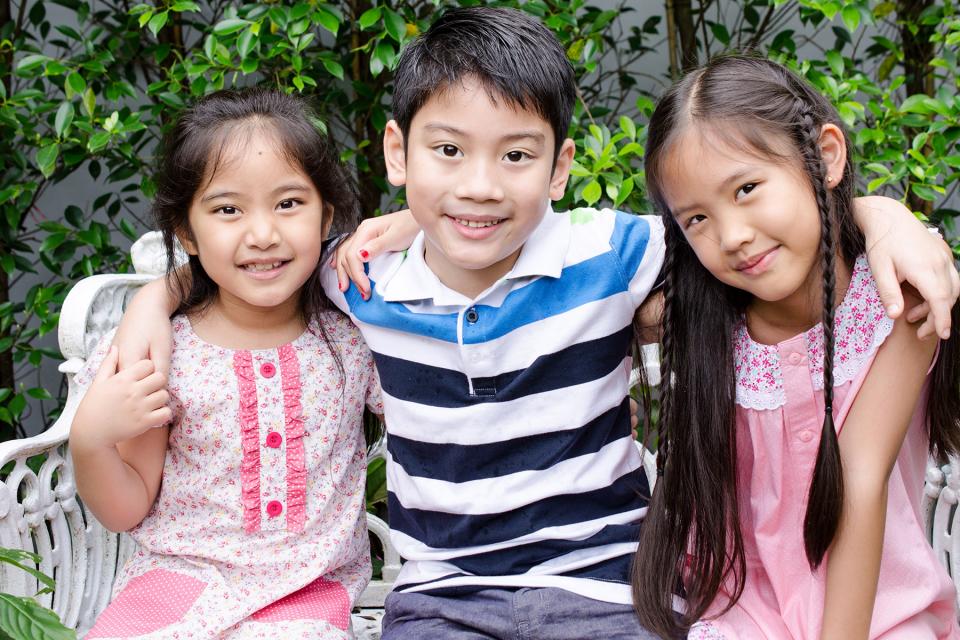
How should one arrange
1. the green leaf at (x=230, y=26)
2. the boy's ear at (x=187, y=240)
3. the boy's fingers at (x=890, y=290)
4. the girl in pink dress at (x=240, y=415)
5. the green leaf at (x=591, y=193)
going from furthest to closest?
the green leaf at (x=230, y=26) < the green leaf at (x=591, y=193) < the boy's ear at (x=187, y=240) < the girl in pink dress at (x=240, y=415) < the boy's fingers at (x=890, y=290)

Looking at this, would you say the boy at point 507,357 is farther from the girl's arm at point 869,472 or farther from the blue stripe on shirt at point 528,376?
the girl's arm at point 869,472

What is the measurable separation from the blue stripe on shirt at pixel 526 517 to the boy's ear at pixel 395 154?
0.56 metres

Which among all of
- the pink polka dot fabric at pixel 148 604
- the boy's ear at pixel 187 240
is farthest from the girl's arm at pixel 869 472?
the boy's ear at pixel 187 240

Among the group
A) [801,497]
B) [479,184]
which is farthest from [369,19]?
[801,497]

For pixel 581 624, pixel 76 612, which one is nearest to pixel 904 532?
pixel 581 624

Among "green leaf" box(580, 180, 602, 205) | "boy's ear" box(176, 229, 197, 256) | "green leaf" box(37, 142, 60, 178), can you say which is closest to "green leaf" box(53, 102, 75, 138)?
"green leaf" box(37, 142, 60, 178)

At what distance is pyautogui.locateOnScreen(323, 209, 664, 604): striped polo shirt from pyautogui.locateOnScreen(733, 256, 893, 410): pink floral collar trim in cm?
21

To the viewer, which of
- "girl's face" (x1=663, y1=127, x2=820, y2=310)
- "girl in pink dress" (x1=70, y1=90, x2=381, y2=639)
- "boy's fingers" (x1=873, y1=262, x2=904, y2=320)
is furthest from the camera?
"girl in pink dress" (x1=70, y1=90, x2=381, y2=639)

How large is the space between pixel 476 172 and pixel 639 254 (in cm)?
33

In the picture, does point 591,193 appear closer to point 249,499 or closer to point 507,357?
point 507,357

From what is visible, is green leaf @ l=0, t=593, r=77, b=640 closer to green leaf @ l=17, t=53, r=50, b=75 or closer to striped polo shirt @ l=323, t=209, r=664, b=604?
striped polo shirt @ l=323, t=209, r=664, b=604

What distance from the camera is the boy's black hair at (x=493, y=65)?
1.57 meters

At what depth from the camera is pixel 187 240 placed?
181 centimetres

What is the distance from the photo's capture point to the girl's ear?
1.51 metres
